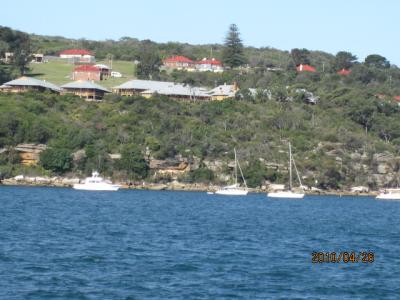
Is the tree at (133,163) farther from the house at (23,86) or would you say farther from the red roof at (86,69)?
the red roof at (86,69)

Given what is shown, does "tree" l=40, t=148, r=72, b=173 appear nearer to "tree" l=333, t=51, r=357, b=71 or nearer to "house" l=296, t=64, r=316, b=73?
"house" l=296, t=64, r=316, b=73

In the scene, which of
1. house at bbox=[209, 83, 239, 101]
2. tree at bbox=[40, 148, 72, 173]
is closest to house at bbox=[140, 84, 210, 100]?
house at bbox=[209, 83, 239, 101]

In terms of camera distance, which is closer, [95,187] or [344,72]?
[95,187]

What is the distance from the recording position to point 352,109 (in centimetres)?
11875

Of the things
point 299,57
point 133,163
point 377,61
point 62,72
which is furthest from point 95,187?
point 377,61

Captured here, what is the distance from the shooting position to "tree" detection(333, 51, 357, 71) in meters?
164

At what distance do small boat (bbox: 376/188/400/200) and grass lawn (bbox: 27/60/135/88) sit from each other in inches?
1885

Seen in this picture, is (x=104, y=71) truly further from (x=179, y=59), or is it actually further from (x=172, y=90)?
(x=179, y=59)

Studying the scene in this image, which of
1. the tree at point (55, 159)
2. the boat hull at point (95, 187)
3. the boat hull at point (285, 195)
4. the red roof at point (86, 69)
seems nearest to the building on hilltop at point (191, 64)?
the red roof at point (86, 69)

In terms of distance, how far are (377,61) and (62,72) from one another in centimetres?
6822

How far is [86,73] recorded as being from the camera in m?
134

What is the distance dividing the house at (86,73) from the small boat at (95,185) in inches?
1876

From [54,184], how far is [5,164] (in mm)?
5913

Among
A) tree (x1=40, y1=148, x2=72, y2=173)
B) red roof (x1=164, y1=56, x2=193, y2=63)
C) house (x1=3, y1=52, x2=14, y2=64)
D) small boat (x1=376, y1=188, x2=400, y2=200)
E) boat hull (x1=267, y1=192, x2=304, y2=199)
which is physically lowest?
small boat (x1=376, y1=188, x2=400, y2=200)
